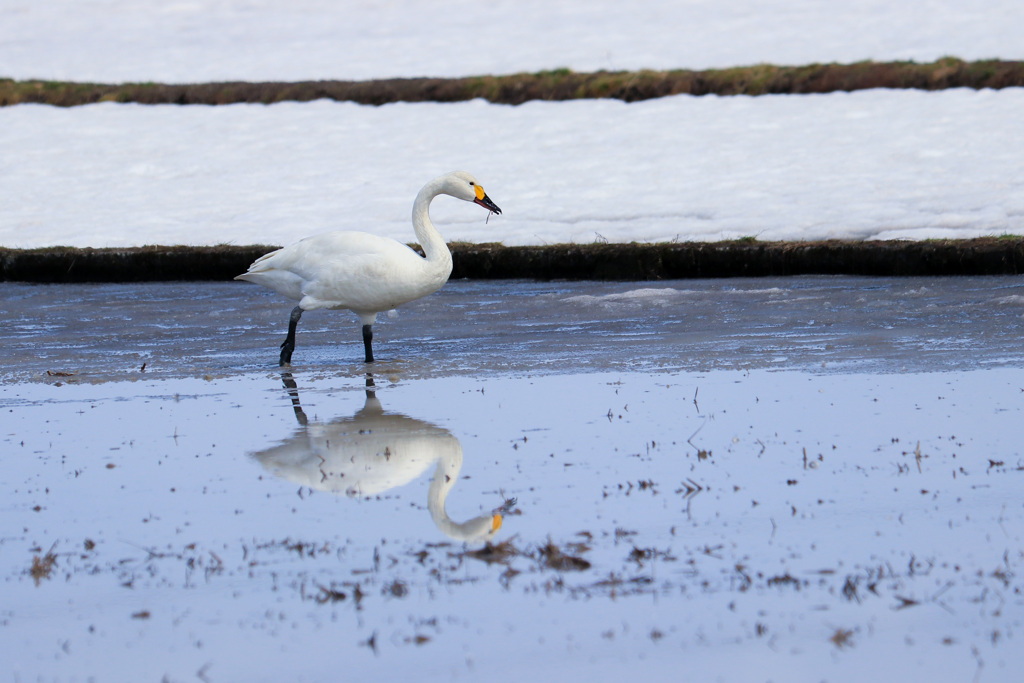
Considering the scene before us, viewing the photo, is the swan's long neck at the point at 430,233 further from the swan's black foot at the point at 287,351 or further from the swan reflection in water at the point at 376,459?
the swan reflection in water at the point at 376,459

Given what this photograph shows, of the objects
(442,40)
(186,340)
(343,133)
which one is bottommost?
(186,340)

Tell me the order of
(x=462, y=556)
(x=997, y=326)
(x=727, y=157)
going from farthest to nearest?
(x=727, y=157), (x=997, y=326), (x=462, y=556)

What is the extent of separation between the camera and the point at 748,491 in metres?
4.54

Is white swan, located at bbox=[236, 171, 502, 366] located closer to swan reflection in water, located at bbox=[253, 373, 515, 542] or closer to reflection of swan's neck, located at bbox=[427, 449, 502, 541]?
swan reflection in water, located at bbox=[253, 373, 515, 542]

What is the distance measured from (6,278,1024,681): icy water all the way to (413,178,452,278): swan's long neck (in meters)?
0.72

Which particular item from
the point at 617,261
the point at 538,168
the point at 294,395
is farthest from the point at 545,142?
the point at 294,395

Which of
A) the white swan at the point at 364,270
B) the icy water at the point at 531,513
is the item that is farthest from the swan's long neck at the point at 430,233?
the icy water at the point at 531,513

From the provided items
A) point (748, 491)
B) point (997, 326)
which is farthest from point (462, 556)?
point (997, 326)

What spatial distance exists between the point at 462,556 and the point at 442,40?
27259mm

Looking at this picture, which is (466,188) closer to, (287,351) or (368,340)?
(368,340)

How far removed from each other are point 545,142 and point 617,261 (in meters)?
9.14

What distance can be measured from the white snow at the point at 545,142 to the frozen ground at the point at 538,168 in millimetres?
63

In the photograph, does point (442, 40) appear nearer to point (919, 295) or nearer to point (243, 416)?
point (919, 295)

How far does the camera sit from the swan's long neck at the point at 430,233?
8953 mm
